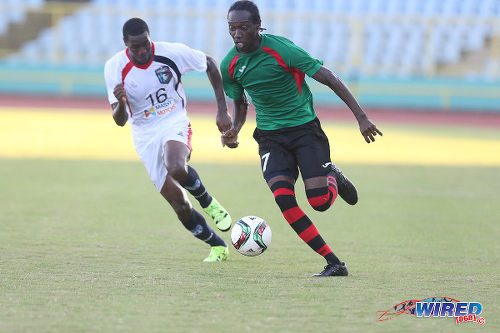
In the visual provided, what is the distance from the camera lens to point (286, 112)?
22.8 ft

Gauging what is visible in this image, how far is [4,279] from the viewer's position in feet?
20.2

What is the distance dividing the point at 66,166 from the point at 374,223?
711cm

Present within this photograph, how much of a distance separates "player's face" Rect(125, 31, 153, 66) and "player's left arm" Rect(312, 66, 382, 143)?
1.63m

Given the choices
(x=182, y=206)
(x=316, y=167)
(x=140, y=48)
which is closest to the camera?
(x=316, y=167)

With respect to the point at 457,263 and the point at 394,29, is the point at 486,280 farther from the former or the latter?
the point at 394,29

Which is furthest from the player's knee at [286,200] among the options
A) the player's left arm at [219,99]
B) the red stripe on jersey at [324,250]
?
the player's left arm at [219,99]

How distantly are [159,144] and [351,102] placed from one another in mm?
1958

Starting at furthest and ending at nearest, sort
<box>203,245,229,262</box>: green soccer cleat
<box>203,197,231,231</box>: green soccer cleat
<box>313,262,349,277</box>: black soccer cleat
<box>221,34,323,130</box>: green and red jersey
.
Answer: <box>203,197,231,231</box>: green soccer cleat, <box>203,245,229,262</box>: green soccer cleat, <box>221,34,323,130</box>: green and red jersey, <box>313,262,349,277</box>: black soccer cleat

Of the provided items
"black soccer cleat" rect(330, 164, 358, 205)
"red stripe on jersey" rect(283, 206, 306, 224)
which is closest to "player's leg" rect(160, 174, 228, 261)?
"red stripe on jersey" rect(283, 206, 306, 224)

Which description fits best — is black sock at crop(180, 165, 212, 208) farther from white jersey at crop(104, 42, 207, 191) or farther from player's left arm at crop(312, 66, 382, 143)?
player's left arm at crop(312, 66, 382, 143)

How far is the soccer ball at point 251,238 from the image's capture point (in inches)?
273

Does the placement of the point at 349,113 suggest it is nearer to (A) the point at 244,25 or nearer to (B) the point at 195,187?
(B) the point at 195,187

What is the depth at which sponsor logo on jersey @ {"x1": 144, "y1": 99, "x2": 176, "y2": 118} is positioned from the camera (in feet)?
24.5

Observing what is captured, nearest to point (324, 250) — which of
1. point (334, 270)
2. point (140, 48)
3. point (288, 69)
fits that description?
point (334, 270)
